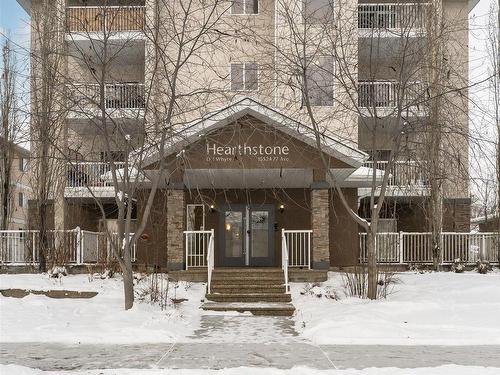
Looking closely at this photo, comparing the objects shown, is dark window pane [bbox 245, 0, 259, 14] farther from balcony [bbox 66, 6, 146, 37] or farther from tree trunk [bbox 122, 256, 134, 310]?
tree trunk [bbox 122, 256, 134, 310]

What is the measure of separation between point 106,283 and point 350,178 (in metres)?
8.58

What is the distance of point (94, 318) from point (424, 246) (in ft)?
48.5

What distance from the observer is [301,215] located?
22438 mm

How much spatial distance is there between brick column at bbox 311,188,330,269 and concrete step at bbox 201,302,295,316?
3.41 metres

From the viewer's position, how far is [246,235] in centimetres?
2236

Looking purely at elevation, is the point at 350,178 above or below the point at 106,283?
above

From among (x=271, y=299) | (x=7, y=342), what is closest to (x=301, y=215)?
(x=271, y=299)

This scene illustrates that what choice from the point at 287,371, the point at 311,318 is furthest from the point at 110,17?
the point at 287,371

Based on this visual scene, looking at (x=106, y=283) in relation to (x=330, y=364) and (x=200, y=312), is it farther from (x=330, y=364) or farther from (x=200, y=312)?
(x=330, y=364)

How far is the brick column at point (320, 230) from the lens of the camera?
62.2 feet

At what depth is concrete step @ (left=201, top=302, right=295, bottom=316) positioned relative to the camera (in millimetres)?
15078

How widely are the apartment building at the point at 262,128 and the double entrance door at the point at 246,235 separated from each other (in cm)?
4

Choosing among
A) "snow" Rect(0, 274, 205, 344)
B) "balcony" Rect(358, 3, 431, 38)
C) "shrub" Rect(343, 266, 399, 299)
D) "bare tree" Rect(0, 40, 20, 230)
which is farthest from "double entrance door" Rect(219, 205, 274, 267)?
"bare tree" Rect(0, 40, 20, 230)

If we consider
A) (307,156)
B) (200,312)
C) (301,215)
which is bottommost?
(200,312)
